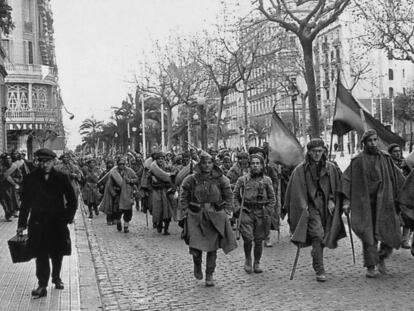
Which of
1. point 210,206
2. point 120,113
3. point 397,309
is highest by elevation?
point 120,113

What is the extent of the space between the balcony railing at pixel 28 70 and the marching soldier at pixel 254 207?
4778 centimetres

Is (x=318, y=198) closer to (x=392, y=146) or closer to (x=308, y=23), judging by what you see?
(x=392, y=146)

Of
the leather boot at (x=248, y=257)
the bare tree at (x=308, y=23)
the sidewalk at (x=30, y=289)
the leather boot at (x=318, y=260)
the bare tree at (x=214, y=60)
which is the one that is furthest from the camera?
the bare tree at (x=214, y=60)

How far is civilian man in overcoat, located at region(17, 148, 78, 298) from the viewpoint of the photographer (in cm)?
807

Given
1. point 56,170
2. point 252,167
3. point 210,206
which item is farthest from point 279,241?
point 56,170

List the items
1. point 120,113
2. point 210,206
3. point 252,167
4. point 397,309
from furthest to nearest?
point 120,113
point 252,167
point 210,206
point 397,309

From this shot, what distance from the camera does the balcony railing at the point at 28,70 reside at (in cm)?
5591

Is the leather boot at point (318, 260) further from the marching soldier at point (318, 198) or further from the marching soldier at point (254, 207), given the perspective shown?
the marching soldier at point (254, 207)

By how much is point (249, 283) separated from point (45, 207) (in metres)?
2.56

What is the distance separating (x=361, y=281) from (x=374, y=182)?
124cm

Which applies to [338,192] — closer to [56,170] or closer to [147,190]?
[56,170]

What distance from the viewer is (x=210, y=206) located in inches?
345

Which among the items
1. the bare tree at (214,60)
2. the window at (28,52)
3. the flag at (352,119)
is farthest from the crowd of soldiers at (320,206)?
the window at (28,52)

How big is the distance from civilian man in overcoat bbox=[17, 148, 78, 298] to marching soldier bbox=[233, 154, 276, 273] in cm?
237
